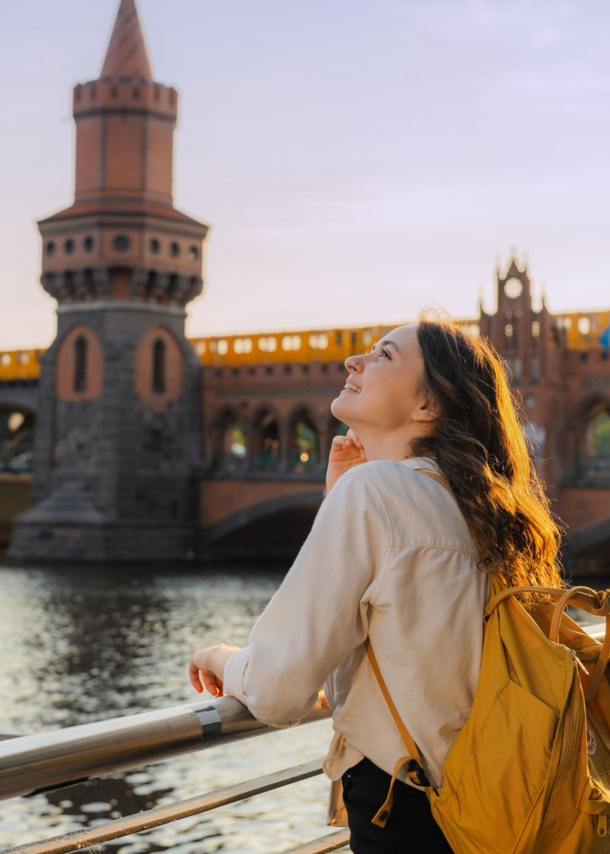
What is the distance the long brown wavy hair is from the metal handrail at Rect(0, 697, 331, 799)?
0.44m

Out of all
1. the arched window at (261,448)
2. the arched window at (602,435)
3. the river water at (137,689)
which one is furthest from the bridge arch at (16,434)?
the arched window at (602,435)

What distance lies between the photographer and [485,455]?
172 centimetres

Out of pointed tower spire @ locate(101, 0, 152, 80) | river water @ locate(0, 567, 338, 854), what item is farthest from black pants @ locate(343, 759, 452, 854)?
pointed tower spire @ locate(101, 0, 152, 80)

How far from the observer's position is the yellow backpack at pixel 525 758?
1.45 metres

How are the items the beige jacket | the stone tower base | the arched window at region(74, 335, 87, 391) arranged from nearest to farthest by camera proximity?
the beige jacket → the stone tower base → the arched window at region(74, 335, 87, 391)

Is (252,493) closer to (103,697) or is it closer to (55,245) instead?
(55,245)

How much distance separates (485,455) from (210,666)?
508 millimetres

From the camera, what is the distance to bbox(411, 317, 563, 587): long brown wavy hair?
64.6 inches

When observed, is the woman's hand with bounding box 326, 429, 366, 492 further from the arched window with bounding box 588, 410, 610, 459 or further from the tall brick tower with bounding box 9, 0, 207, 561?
the arched window with bounding box 588, 410, 610, 459

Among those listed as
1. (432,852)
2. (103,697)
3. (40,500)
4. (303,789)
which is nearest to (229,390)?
(40,500)

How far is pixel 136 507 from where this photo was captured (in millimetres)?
29125

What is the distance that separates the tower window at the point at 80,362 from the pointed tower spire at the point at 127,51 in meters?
6.68

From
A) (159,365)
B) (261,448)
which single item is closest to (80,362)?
(159,365)

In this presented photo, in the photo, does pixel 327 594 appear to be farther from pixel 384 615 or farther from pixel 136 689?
pixel 136 689
